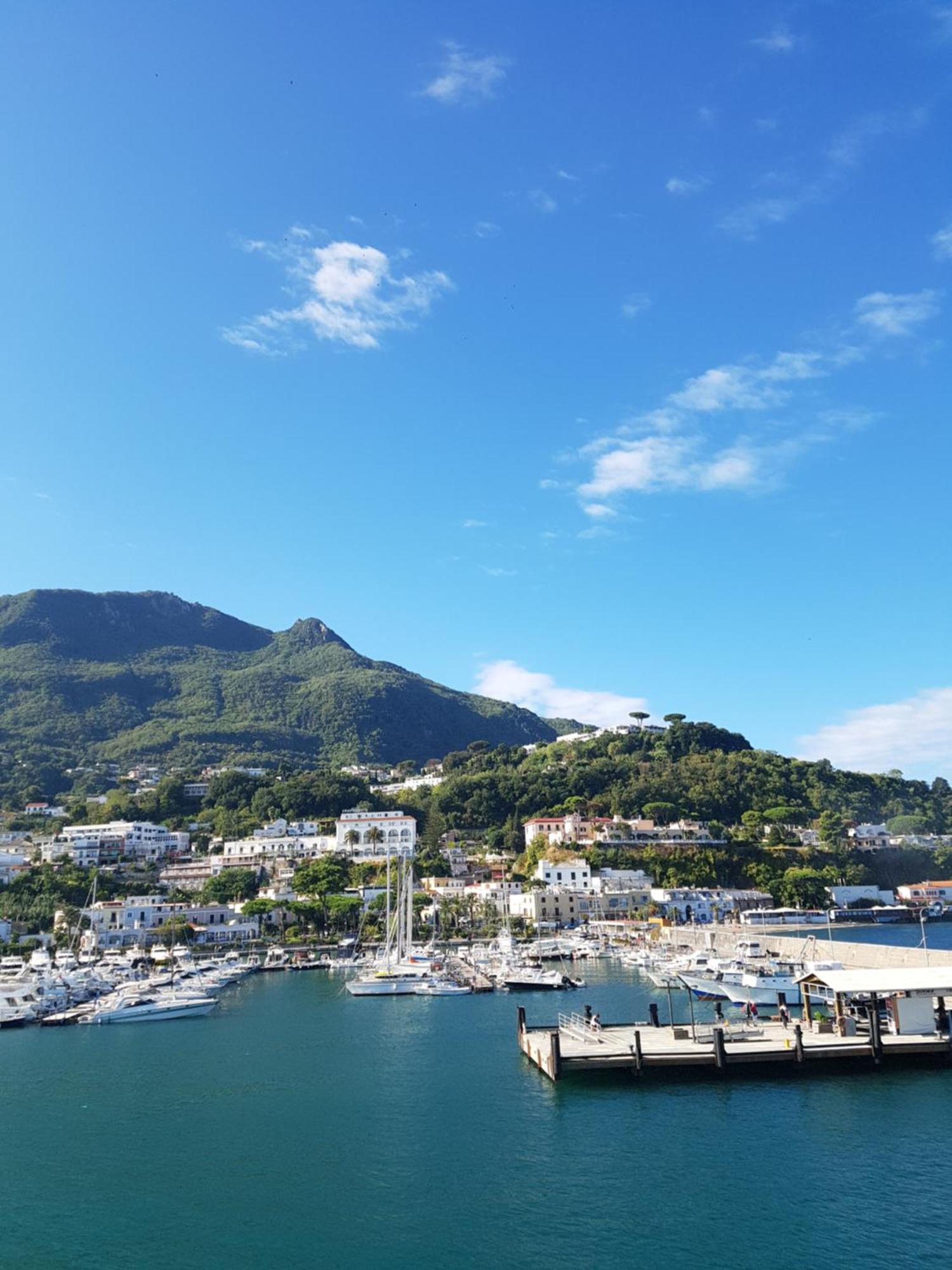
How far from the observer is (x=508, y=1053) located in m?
38.0

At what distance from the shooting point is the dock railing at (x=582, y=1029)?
35.0 meters

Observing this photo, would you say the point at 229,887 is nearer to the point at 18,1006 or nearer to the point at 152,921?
the point at 152,921

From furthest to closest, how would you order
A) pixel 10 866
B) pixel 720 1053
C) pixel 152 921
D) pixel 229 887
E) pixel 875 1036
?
1. pixel 10 866
2. pixel 229 887
3. pixel 152 921
4. pixel 720 1053
5. pixel 875 1036

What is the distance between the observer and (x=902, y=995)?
34281 mm

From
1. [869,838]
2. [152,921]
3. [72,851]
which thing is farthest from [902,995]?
[869,838]

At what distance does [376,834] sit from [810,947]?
235ft

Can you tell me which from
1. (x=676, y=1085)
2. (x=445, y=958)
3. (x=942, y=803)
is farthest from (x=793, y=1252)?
(x=942, y=803)

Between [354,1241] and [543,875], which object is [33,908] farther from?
[354,1241]

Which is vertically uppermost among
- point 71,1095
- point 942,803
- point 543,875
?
point 942,803

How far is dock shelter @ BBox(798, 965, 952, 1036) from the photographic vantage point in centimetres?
3356

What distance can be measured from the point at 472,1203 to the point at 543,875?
290ft

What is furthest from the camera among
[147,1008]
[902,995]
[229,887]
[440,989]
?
[229,887]

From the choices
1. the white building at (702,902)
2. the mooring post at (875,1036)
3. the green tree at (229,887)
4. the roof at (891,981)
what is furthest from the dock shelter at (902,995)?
the green tree at (229,887)

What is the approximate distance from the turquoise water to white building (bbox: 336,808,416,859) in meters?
84.1
